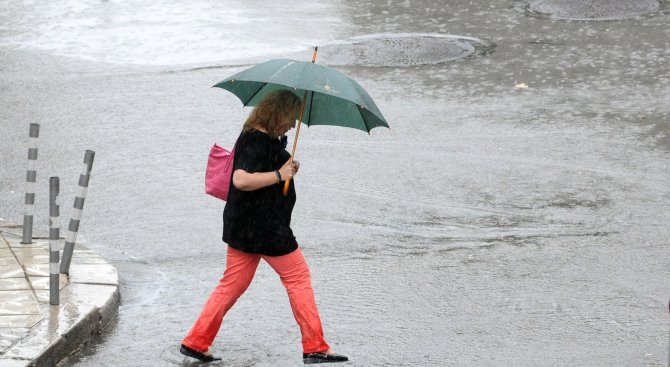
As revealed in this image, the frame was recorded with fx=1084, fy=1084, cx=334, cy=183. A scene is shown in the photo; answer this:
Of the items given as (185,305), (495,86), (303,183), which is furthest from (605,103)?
(185,305)

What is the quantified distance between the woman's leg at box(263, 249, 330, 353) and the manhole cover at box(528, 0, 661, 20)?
463 inches

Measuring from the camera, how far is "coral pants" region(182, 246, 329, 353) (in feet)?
21.0

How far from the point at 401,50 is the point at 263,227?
9.51 metres

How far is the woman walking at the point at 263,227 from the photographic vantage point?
624cm

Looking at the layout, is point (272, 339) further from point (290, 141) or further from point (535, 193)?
point (290, 141)

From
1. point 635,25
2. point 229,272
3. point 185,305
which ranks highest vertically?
point 635,25

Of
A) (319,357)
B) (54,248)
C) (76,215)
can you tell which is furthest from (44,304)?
(319,357)

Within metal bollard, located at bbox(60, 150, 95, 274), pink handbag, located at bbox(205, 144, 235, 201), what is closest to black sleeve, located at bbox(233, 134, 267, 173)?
pink handbag, located at bbox(205, 144, 235, 201)

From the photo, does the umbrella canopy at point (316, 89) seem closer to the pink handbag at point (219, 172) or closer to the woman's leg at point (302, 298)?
the pink handbag at point (219, 172)

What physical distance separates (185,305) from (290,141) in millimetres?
4027

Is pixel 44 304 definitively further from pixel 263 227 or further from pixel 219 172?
pixel 263 227

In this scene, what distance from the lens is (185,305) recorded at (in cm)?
752

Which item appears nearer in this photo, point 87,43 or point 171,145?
point 171,145

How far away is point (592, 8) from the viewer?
1759 cm
